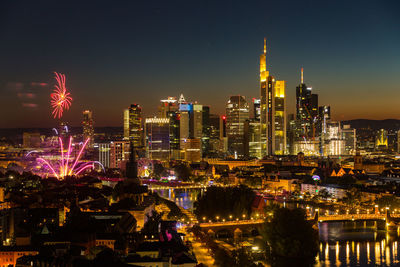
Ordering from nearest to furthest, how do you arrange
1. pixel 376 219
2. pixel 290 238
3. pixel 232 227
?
pixel 290 238, pixel 232 227, pixel 376 219

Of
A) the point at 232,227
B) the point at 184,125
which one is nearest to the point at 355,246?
the point at 232,227

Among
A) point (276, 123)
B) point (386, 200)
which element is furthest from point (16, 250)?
point (276, 123)

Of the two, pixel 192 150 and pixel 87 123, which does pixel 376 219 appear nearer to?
pixel 192 150

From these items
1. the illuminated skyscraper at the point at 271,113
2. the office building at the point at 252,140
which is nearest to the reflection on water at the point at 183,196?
the illuminated skyscraper at the point at 271,113

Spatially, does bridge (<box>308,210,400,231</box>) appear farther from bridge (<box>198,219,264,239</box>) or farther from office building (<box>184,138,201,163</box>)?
office building (<box>184,138,201,163</box>)

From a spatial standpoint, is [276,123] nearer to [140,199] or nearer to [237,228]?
[140,199]

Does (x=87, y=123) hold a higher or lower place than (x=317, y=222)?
higher
